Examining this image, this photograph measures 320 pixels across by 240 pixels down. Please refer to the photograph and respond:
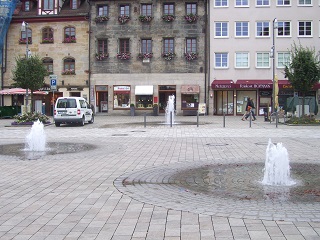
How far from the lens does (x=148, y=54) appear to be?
4388cm

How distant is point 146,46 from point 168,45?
2367 mm

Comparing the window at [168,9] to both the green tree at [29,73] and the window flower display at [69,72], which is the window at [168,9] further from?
the green tree at [29,73]

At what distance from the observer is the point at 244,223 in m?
5.21

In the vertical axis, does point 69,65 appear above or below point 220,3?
below

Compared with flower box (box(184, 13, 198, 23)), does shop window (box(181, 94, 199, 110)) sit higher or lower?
lower

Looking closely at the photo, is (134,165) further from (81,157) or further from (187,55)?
(187,55)

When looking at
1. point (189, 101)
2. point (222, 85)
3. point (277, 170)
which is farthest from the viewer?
point (189, 101)

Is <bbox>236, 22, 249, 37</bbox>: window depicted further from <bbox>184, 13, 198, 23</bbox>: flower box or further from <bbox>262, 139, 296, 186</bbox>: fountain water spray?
<bbox>262, 139, 296, 186</bbox>: fountain water spray

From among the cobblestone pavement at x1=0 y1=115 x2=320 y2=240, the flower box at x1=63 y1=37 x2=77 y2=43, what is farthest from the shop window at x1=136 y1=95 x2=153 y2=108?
the cobblestone pavement at x1=0 y1=115 x2=320 y2=240

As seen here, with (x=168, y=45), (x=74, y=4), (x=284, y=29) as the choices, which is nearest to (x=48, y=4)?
(x=74, y=4)

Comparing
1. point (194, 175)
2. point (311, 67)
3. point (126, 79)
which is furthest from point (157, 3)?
point (194, 175)

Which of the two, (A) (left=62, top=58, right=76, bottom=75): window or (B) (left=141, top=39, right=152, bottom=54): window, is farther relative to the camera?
(A) (left=62, top=58, right=76, bottom=75): window

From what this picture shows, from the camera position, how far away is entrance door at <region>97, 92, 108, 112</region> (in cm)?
4553

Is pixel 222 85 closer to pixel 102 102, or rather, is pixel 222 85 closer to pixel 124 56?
pixel 124 56
